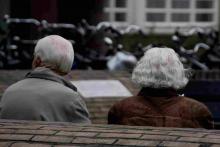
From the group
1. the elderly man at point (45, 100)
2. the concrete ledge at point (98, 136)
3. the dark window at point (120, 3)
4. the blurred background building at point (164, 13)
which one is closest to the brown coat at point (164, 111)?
the elderly man at point (45, 100)

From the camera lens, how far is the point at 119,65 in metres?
12.8

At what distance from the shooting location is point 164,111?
4.59 m

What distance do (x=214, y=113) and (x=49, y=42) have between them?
200 cm

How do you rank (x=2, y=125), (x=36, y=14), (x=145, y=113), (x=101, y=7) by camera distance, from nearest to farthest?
1. (x=2, y=125)
2. (x=145, y=113)
3. (x=36, y=14)
4. (x=101, y=7)

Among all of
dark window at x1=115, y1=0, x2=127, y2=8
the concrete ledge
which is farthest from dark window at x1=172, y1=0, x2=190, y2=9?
the concrete ledge

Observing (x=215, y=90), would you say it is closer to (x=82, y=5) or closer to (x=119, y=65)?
(x=119, y=65)

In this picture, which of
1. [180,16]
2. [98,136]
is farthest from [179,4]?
[98,136]

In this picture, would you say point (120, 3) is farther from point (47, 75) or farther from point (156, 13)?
point (47, 75)

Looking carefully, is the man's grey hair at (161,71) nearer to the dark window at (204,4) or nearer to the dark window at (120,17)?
the dark window at (120,17)

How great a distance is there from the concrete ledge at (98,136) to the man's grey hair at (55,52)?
1.06 m

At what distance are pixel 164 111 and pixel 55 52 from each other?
79cm

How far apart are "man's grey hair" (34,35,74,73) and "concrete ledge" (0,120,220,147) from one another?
41.8 inches

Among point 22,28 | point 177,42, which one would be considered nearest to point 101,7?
point 22,28

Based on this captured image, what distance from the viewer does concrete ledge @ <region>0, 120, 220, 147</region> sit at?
11.1 ft
